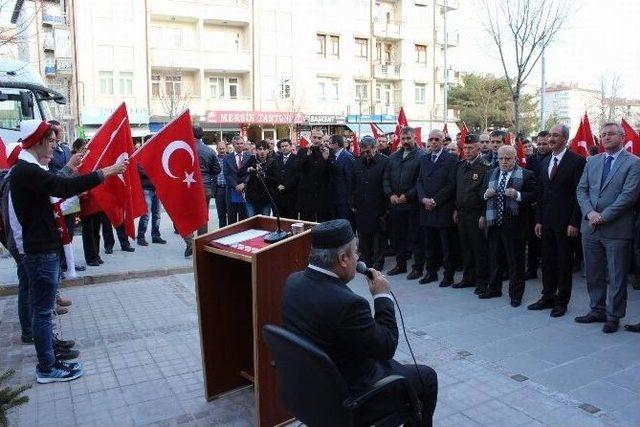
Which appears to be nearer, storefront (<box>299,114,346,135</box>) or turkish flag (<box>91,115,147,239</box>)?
turkish flag (<box>91,115,147,239</box>)

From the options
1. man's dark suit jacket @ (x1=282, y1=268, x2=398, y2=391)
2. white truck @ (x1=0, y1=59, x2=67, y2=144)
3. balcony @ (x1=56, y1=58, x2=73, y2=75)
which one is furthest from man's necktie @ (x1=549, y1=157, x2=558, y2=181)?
balcony @ (x1=56, y1=58, x2=73, y2=75)

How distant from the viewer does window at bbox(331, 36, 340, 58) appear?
42.1 m

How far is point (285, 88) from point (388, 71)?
976cm

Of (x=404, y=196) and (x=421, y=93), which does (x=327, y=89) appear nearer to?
(x=421, y=93)

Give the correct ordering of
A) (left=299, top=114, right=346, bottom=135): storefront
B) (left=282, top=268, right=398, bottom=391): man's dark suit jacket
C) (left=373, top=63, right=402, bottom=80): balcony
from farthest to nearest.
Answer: (left=373, top=63, right=402, bottom=80): balcony, (left=299, top=114, right=346, bottom=135): storefront, (left=282, top=268, right=398, bottom=391): man's dark suit jacket

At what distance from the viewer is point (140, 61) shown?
3556cm

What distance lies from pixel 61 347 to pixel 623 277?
5.72 metres

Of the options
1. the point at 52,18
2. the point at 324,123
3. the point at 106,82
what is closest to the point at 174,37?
the point at 106,82

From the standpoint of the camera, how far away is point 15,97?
45.8ft

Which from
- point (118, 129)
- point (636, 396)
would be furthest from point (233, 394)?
point (636, 396)

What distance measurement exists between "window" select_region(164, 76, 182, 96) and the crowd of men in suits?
2819 centimetres

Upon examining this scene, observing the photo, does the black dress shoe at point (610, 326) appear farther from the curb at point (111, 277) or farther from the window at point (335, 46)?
the window at point (335, 46)

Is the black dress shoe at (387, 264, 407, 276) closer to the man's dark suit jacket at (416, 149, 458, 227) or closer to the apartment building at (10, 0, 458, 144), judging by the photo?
the man's dark suit jacket at (416, 149, 458, 227)

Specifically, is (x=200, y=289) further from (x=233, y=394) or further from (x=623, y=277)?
(x=623, y=277)
